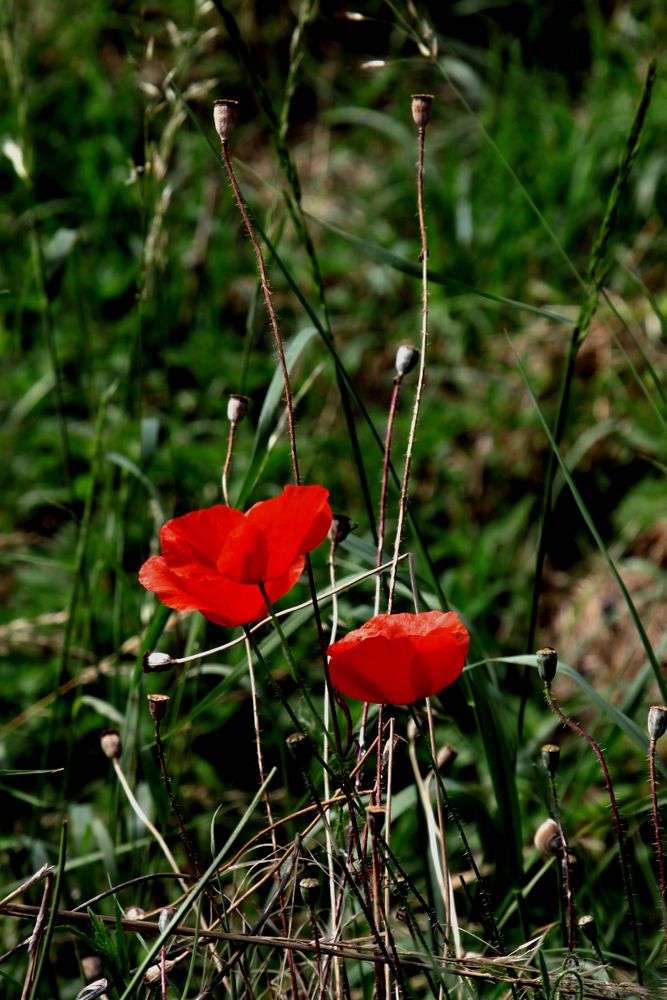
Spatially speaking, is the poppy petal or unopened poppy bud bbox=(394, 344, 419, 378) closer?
the poppy petal

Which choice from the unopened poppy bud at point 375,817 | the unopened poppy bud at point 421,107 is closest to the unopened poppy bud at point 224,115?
the unopened poppy bud at point 421,107

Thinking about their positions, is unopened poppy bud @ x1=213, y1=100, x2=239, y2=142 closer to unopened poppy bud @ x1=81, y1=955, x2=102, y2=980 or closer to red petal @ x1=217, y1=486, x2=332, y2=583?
red petal @ x1=217, y1=486, x2=332, y2=583

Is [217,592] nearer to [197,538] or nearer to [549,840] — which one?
[197,538]

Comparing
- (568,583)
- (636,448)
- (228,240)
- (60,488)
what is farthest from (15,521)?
(636,448)

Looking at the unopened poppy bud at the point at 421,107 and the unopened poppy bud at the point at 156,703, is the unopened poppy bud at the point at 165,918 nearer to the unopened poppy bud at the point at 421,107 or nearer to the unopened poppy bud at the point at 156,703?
the unopened poppy bud at the point at 156,703

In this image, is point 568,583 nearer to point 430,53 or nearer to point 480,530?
point 480,530

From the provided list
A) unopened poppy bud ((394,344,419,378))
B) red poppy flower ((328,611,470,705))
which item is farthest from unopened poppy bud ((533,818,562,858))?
unopened poppy bud ((394,344,419,378))
